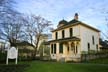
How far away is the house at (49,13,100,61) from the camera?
102ft

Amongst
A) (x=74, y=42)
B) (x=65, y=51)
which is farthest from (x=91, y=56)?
(x=65, y=51)

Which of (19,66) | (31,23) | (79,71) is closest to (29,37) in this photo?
(31,23)

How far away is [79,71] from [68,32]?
2090cm

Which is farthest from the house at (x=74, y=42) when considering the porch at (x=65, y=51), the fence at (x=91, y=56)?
the fence at (x=91, y=56)

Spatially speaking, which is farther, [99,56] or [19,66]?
[99,56]

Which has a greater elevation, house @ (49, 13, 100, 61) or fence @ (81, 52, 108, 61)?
house @ (49, 13, 100, 61)

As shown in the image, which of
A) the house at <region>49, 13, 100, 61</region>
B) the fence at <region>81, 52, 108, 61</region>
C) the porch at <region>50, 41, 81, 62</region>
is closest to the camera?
the fence at <region>81, 52, 108, 61</region>

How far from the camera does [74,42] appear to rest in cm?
3091

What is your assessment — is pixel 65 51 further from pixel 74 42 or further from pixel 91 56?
pixel 91 56

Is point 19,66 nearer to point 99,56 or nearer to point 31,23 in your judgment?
point 99,56

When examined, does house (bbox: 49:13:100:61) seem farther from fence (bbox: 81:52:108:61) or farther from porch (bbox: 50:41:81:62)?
fence (bbox: 81:52:108:61)

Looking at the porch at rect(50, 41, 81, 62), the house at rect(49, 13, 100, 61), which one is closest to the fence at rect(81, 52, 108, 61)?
the house at rect(49, 13, 100, 61)

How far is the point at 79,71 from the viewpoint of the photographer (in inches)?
521

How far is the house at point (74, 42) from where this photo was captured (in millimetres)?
31027
